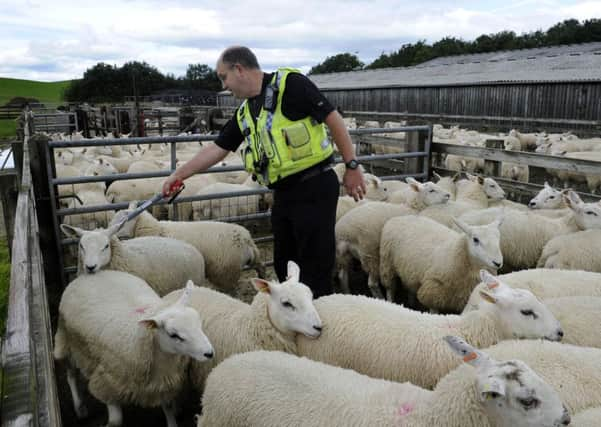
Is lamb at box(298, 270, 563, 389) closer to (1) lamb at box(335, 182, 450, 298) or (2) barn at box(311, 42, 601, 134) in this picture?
(1) lamb at box(335, 182, 450, 298)

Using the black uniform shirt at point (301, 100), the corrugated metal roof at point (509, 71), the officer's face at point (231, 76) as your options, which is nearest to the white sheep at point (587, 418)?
the black uniform shirt at point (301, 100)

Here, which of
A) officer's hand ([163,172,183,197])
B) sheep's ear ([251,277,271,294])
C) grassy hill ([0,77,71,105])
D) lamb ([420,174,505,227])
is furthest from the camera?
grassy hill ([0,77,71,105])

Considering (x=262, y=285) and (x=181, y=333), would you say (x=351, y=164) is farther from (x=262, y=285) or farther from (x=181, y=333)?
(x=181, y=333)

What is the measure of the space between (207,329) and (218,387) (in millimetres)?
905

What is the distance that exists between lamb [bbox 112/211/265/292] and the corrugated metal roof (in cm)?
2122

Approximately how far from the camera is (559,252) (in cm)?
457

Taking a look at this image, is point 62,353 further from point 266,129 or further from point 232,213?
point 232,213

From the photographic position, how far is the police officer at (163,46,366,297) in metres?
3.28

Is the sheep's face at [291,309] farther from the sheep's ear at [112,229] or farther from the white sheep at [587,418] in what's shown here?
the sheep's ear at [112,229]

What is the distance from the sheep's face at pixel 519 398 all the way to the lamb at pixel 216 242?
3326 mm

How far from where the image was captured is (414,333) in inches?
118

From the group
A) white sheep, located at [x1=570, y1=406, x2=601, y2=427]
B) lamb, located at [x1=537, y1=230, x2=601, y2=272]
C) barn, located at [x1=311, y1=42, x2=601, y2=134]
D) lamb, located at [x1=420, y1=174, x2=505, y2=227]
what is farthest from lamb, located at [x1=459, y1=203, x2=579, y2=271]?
barn, located at [x1=311, y1=42, x2=601, y2=134]

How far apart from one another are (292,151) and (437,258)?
1941mm

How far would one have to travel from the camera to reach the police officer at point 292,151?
328cm
